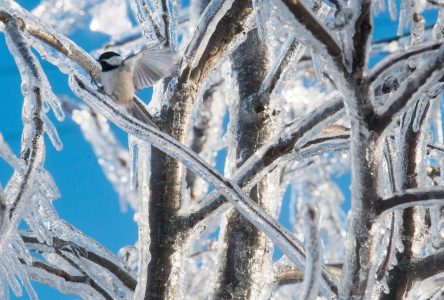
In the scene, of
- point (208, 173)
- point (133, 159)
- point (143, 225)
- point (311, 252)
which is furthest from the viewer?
point (133, 159)

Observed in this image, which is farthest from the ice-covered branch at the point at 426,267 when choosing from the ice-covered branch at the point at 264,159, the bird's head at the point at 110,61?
the bird's head at the point at 110,61

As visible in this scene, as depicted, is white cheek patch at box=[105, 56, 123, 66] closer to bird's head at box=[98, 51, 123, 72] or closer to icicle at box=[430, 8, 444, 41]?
bird's head at box=[98, 51, 123, 72]

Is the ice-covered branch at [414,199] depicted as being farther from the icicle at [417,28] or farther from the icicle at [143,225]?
the icicle at [417,28]

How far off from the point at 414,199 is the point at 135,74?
0.87 m

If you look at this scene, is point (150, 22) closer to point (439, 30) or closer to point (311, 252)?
point (439, 30)

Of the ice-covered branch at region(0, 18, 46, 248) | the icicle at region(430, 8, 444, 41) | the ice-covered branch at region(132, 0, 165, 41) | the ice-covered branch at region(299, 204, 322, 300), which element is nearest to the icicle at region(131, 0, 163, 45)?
the ice-covered branch at region(132, 0, 165, 41)

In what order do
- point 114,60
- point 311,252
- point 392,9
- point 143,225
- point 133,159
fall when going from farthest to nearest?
point 133,159
point 114,60
point 143,225
point 392,9
point 311,252

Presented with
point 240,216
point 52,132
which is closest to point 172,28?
point 52,132

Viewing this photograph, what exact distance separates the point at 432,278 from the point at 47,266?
1027 mm

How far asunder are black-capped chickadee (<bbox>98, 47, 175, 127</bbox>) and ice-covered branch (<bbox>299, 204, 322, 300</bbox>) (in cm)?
73

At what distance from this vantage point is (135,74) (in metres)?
1.59

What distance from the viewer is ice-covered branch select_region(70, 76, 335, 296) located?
1.15 m

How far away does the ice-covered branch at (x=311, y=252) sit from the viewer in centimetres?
82

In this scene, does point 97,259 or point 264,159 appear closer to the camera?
point 264,159
